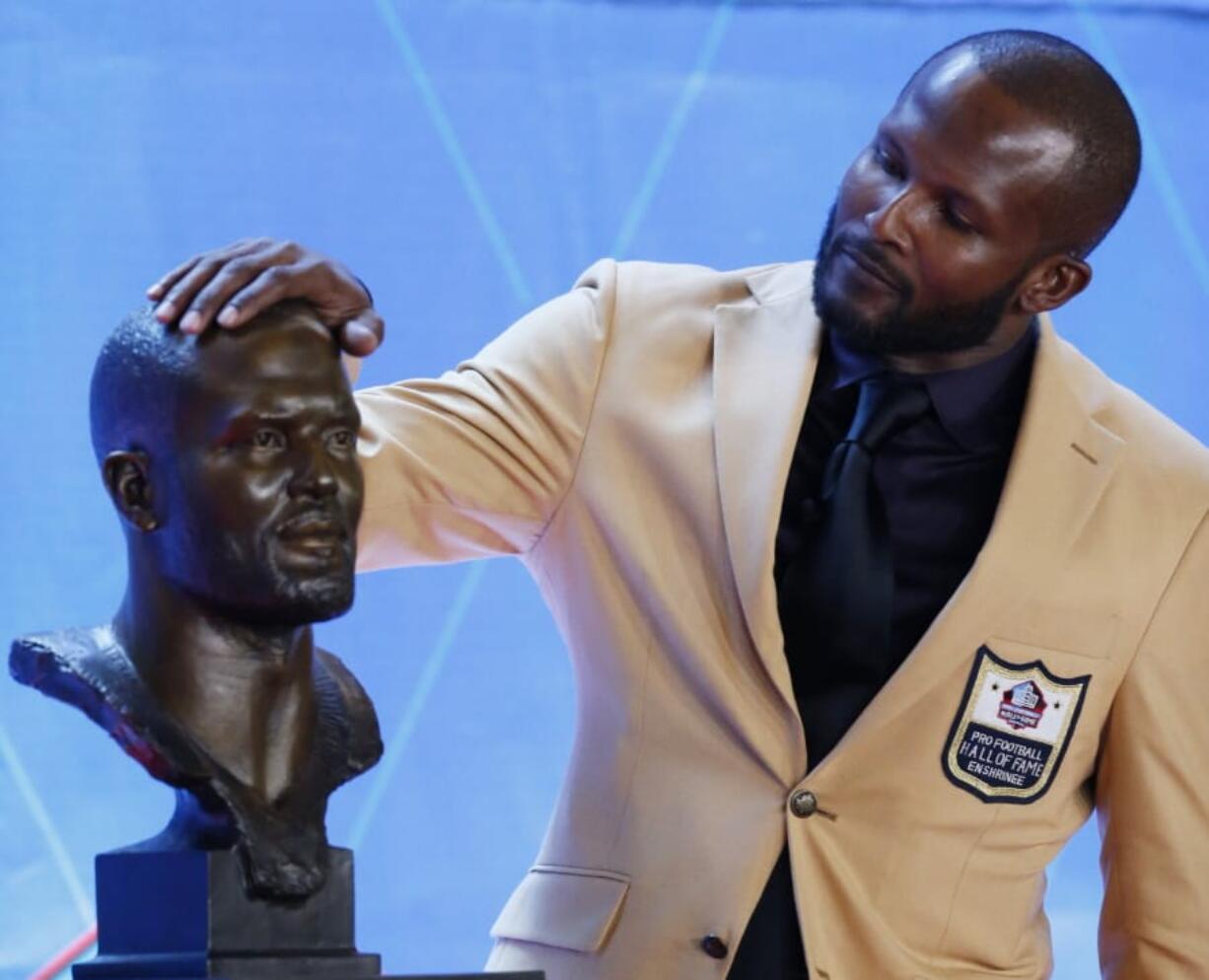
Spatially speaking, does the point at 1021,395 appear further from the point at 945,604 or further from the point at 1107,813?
the point at 1107,813

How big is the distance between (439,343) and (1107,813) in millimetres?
1448

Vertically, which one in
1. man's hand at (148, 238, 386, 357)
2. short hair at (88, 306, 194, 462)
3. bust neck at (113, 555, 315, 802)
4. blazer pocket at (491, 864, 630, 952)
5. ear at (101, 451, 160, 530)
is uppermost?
man's hand at (148, 238, 386, 357)

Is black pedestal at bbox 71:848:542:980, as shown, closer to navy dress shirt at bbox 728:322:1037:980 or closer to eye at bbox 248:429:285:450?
eye at bbox 248:429:285:450

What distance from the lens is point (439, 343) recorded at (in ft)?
11.4

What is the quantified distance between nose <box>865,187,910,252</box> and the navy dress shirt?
144mm

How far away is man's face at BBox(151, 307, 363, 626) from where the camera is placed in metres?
1.87

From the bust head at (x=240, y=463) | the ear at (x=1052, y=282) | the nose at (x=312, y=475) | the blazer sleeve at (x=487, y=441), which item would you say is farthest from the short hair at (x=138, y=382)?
the ear at (x=1052, y=282)

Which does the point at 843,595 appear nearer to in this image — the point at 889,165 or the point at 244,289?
the point at 889,165

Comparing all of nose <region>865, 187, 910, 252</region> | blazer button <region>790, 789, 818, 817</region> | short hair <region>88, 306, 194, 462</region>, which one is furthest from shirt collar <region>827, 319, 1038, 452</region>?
short hair <region>88, 306, 194, 462</region>

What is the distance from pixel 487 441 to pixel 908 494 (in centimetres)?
47

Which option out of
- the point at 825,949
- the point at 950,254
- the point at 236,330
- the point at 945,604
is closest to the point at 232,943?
the point at 236,330

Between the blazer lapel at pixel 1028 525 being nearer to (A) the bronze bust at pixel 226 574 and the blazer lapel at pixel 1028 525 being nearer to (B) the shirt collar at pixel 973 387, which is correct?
(B) the shirt collar at pixel 973 387

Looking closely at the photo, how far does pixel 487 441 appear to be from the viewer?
2.33 metres

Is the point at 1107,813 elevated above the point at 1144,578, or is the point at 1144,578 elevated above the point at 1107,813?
the point at 1144,578
